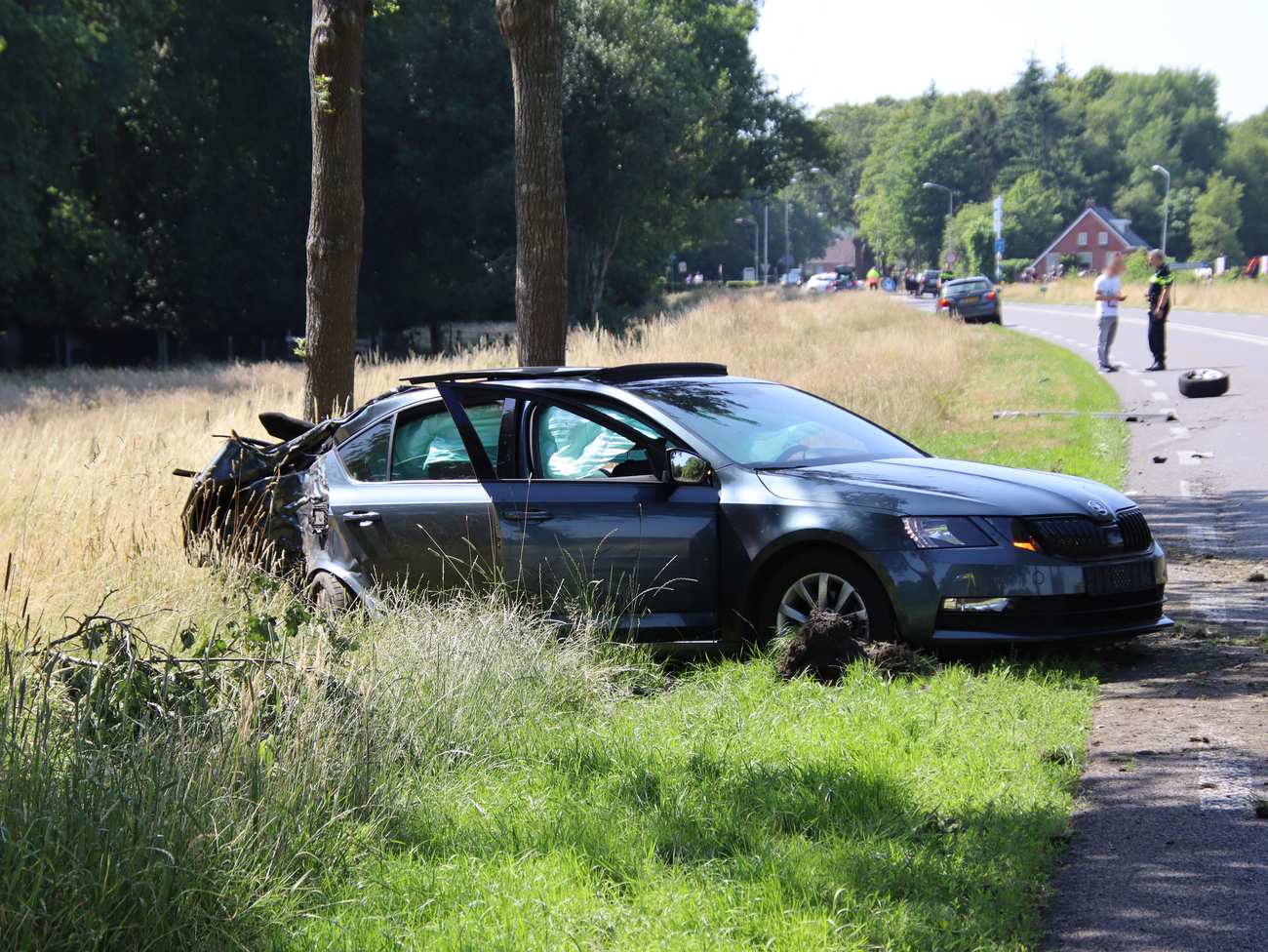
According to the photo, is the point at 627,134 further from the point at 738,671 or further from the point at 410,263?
the point at 738,671

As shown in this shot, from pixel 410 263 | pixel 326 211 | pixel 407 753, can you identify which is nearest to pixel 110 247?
pixel 410 263

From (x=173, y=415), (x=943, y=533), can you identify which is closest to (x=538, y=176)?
(x=943, y=533)

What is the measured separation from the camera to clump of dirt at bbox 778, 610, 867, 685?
654 cm

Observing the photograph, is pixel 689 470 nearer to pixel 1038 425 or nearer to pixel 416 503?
pixel 416 503

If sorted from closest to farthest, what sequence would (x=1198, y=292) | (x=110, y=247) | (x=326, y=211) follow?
(x=326, y=211) < (x=110, y=247) < (x=1198, y=292)

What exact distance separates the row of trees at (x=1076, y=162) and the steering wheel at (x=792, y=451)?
125724 mm

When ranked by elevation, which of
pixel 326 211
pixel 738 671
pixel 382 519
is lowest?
pixel 738 671

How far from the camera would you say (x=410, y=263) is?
45.8 meters

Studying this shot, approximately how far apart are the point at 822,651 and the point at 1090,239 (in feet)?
439

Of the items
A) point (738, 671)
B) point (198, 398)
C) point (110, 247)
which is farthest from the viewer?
point (110, 247)

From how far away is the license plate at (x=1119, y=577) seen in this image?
6699 millimetres

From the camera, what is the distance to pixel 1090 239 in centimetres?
13238

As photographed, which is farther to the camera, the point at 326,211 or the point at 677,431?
the point at 326,211

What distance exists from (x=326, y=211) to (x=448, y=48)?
33.8 meters
